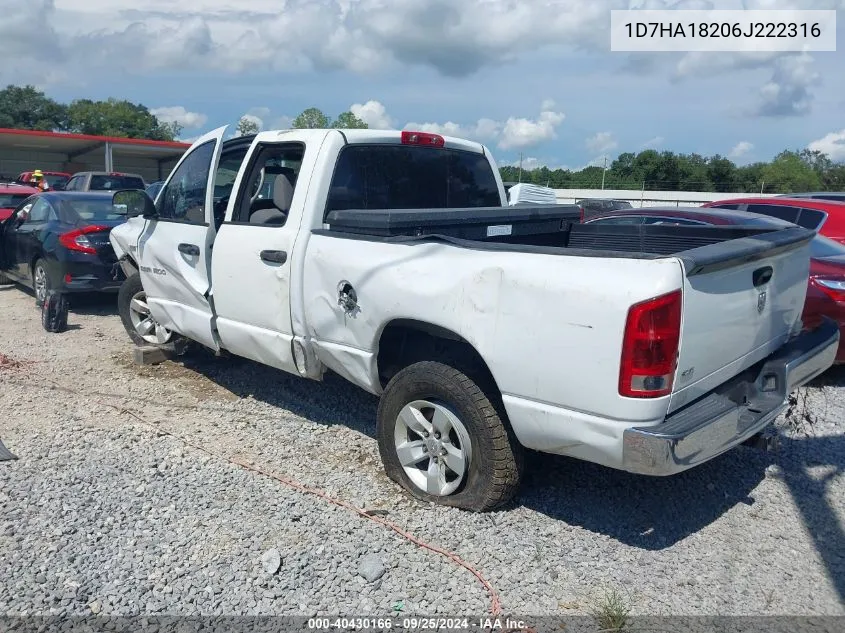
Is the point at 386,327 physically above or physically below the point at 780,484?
above

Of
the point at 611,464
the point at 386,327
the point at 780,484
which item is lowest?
the point at 780,484

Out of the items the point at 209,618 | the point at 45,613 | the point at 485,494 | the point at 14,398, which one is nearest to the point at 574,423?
the point at 485,494

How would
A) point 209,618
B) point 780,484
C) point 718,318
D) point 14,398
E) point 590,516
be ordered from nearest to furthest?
1. point 209,618
2. point 718,318
3. point 590,516
4. point 780,484
5. point 14,398

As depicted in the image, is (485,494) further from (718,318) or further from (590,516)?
(718,318)

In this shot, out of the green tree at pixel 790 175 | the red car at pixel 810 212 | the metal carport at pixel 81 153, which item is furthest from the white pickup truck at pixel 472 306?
the green tree at pixel 790 175

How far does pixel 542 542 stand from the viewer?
3.72 meters

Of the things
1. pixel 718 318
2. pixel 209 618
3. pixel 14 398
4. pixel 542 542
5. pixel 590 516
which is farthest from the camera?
pixel 14 398

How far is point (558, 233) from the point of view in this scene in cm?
539

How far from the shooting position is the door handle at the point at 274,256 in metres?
4.60

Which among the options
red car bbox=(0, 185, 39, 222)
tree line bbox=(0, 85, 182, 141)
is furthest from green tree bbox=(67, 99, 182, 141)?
red car bbox=(0, 185, 39, 222)

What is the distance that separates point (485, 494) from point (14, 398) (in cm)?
409

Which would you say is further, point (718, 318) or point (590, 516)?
point (590, 516)

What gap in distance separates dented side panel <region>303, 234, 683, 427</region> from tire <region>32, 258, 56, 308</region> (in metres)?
5.86

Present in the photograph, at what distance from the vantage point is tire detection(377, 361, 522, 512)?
370cm
